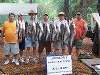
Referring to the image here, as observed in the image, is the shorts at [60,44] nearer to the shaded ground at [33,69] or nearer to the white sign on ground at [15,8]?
the shaded ground at [33,69]

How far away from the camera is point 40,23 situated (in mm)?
11750

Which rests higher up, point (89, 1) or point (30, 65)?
point (89, 1)

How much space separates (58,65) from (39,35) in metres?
1.92

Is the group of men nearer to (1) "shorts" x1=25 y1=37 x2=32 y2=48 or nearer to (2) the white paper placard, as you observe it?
(1) "shorts" x1=25 y1=37 x2=32 y2=48

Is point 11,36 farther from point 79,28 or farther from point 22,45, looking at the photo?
point 79,28

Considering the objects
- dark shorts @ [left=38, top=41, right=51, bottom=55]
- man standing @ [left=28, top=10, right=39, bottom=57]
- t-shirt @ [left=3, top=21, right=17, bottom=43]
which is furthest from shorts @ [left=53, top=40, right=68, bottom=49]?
t-shirt @ [left=3, top=21, right=17, bottom=43]

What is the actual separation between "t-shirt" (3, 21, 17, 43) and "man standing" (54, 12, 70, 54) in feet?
4.75

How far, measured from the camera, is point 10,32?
1148 cm

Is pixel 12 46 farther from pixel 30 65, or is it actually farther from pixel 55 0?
pixel 55 0

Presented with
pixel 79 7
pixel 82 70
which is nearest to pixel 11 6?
pixel 79 7

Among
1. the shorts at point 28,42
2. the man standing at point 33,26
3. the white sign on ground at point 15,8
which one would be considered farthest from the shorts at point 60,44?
the white sign on ground at point 15,8

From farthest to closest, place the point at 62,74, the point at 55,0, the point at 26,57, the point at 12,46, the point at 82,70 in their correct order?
1. the point at 55,0
2. the point at 26,57
3. the point at 12,46
4. the point at 82,70
5. the point at 62,74

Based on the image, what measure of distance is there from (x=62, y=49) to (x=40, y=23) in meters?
1.32

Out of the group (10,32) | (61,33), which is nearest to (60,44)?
(61,33)
